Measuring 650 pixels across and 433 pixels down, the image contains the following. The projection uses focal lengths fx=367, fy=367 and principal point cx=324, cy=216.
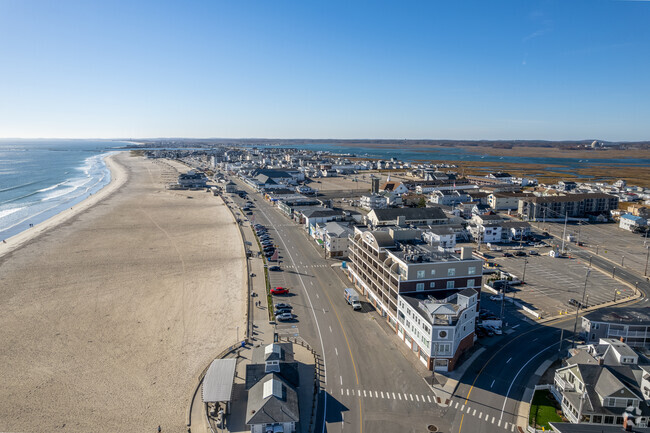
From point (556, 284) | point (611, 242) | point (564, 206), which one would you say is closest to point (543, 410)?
point (556, 284)

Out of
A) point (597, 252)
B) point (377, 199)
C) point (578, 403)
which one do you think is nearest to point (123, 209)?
point (377, 199)

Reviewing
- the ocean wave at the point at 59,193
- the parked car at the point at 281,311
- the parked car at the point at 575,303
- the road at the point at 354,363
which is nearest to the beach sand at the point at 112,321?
the parked car at the point at 281,311

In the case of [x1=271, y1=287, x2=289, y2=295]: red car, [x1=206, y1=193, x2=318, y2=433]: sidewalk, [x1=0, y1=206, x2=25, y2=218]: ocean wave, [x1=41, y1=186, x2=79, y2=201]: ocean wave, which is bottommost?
[x1=206, y1=193, x2=318, y2=433]: sidewalk

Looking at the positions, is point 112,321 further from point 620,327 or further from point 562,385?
point 620,327

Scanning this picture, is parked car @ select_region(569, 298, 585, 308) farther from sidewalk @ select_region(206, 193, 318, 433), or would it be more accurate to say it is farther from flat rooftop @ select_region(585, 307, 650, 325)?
sidewalk @ select_region(206, 193, 318, 433)

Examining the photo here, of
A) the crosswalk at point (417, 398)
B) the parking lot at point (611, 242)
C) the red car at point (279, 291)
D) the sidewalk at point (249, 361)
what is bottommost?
the crosswalk at point (417, 398)

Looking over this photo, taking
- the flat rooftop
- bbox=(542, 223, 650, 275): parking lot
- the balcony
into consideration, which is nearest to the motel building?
the balcony

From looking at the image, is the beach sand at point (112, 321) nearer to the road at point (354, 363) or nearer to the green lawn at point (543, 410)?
the road at point (354, 363)
